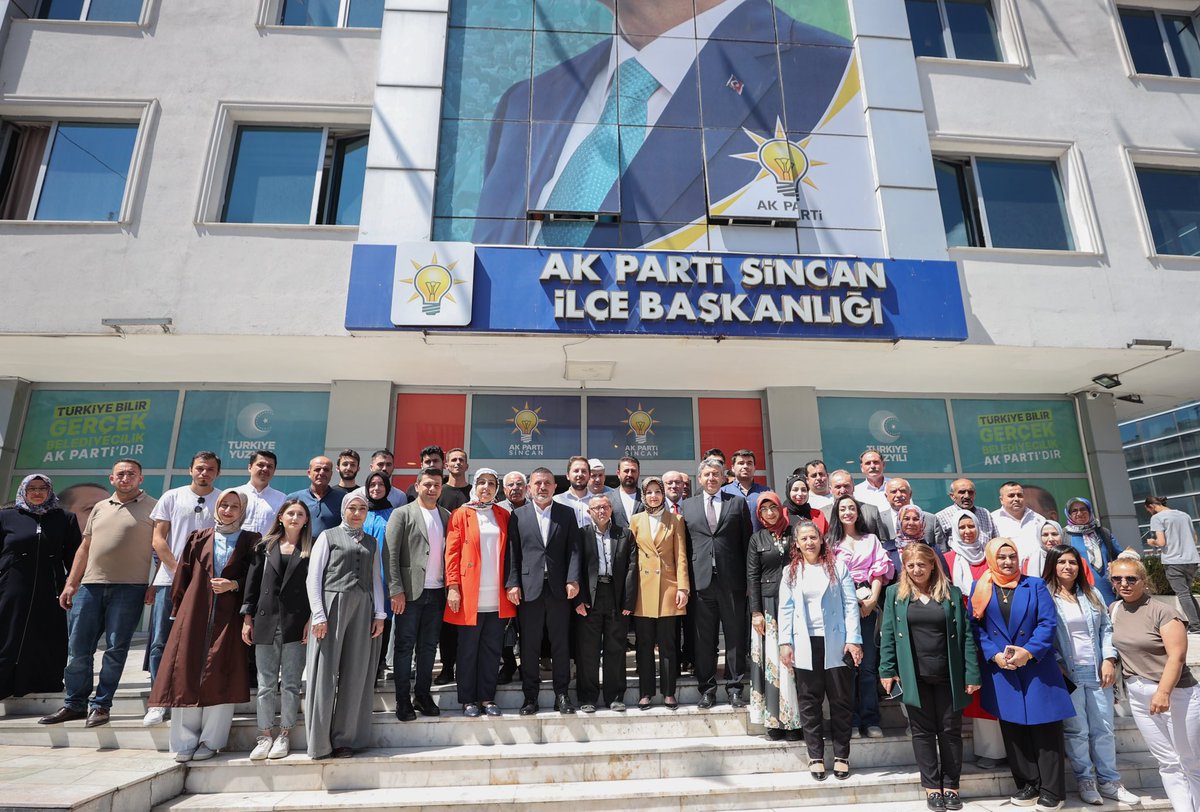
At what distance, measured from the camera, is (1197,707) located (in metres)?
4.22

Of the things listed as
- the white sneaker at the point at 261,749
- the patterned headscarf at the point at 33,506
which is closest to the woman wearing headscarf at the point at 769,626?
the white sneaker at the point at 261,749

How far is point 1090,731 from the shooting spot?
15.4ft

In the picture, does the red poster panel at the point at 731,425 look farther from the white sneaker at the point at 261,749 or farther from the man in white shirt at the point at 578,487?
the white sneaker at the point at 261,749

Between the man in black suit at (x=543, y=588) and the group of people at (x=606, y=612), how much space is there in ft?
0.06

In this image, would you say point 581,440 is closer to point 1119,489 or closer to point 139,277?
point 139,277

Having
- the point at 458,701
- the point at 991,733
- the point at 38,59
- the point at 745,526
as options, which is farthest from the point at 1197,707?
the point at 38,59

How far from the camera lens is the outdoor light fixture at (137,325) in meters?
7.80

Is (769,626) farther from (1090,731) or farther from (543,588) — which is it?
(1090,731)

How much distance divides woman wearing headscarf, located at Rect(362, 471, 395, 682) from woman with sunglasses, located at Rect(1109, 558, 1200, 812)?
5.57 metres

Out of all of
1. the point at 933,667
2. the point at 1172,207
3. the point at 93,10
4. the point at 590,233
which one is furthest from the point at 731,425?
the point at 93,10

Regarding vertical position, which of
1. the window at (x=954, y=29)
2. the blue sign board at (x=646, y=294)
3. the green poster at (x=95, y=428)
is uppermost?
the window at (x=954, y=29)

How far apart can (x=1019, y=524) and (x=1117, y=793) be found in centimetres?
206

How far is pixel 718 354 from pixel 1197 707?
18.7 feet

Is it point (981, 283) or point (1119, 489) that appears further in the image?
point (1119, 489)
